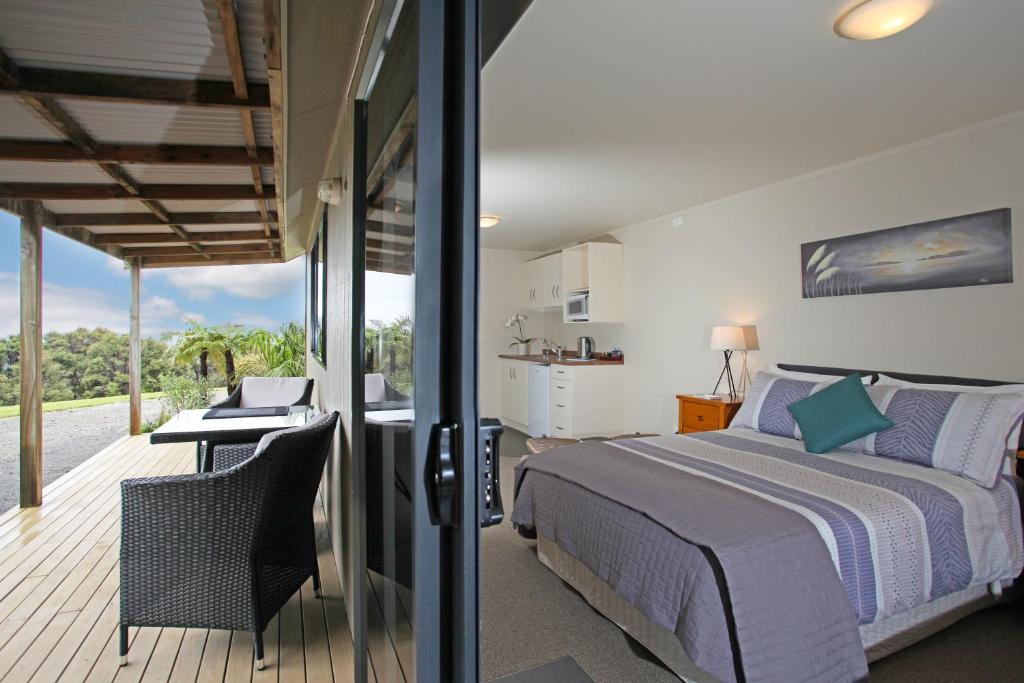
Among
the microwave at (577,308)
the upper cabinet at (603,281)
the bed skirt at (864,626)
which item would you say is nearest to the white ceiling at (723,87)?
the upper cabinet at (603,281)

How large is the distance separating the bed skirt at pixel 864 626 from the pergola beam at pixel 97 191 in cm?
194

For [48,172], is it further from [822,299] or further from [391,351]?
[822,299]

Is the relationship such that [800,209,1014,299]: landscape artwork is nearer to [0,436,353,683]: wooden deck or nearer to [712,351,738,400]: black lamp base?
[712,351,738,400]: black lamp base

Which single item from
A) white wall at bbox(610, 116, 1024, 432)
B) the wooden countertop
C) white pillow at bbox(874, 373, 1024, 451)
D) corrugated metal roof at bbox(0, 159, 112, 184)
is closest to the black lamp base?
white wall at bbox(610, 116, 1024, 432)

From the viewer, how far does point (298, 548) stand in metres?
2.08

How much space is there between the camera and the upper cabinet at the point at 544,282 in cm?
626

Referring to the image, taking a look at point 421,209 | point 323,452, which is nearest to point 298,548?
point 323,452

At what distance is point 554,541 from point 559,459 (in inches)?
15.7

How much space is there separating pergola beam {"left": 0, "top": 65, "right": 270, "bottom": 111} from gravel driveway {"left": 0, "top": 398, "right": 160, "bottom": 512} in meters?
0.45

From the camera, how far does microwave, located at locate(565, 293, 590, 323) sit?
5715 millimetres

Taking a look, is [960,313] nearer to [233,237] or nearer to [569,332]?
[233,237]

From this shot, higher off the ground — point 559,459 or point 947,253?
point 947,253

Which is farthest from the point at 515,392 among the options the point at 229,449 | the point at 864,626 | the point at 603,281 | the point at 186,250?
the point at 186,250

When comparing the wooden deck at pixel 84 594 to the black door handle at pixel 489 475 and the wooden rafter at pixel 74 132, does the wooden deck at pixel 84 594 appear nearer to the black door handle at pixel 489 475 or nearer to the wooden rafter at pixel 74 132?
the wooden rafter at pixel 74 132
